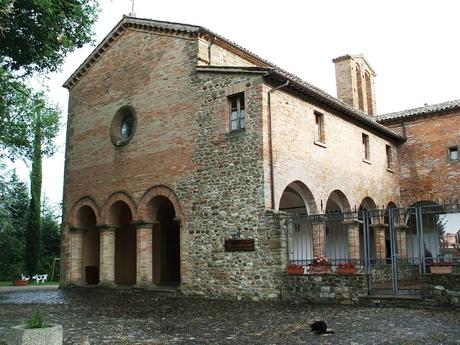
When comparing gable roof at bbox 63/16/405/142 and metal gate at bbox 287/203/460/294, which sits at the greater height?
gable roof at bbox 63/16/405/142

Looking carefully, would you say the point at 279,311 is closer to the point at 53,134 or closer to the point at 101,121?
the point at 101,121

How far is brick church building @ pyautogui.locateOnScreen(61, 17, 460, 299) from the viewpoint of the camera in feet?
46.8

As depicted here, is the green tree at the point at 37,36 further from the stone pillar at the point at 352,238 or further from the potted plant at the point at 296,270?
the stone pillar at the point at 352,238

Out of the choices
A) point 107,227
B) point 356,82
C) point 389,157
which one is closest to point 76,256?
point 107,227

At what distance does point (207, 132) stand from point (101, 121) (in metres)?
5.98

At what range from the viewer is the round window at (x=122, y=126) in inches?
729

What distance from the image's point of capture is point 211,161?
599 inches

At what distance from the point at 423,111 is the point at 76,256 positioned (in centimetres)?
1703

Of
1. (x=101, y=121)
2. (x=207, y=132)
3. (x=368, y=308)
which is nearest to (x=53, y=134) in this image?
(x=101, y=121)

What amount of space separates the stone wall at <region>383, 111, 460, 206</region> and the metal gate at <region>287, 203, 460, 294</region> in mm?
1569

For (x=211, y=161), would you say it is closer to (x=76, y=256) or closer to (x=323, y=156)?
(x=323, y=156)

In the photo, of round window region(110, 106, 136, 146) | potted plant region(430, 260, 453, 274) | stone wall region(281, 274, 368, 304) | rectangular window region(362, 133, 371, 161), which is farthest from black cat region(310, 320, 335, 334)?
rectangular window region(362, 133, 371, 161)

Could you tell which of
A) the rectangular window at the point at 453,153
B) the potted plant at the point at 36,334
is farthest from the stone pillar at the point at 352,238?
the potted plant at the point at 36,334

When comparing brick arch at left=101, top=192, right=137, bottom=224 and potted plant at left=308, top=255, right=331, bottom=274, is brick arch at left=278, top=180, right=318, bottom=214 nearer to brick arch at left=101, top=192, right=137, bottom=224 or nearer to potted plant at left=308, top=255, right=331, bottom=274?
potted plant at left=308, top=255, right=331, bottom=274
